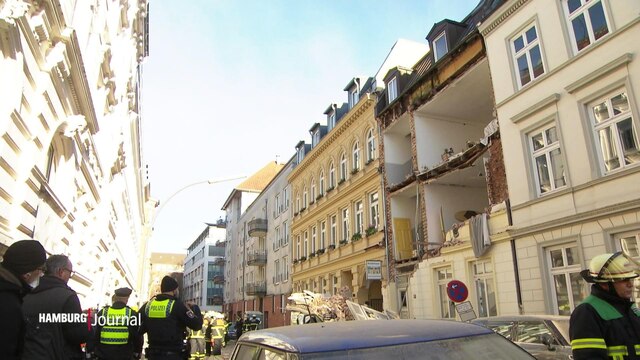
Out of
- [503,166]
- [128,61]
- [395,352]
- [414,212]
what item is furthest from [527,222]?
[128,61]

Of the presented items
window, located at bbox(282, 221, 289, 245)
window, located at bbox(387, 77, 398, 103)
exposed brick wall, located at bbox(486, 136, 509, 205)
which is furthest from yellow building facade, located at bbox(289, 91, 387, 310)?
exposed brick wall, located at bbox(486, 136, 509, 205)

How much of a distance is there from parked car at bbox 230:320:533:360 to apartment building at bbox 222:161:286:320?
35.3 metres

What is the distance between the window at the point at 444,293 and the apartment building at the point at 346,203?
2659 millimetres

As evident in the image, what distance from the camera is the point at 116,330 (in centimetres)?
561

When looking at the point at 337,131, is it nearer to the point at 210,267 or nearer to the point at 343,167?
the point at 343,167

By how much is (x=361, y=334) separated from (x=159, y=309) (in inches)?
140

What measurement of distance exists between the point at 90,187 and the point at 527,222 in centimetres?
1220

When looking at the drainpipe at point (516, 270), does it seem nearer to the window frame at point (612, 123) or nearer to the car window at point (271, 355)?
the window frame at point (612, 123)

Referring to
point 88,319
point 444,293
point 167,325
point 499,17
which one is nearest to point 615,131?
point 499,17

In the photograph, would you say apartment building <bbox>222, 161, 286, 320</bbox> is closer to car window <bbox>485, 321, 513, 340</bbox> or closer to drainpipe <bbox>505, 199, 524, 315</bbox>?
drainpipe <bbox>505, 199, 524, 315</bbox>

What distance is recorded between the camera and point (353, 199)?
24.3 metres

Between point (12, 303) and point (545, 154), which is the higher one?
point (545, 154)

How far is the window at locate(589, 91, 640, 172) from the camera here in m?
10.3

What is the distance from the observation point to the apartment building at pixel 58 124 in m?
5.50
